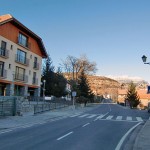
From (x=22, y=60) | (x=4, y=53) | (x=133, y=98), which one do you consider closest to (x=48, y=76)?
(x=22, y=60)

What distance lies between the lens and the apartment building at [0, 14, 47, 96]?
139 ft

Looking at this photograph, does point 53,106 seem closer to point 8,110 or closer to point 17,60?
point 17,60

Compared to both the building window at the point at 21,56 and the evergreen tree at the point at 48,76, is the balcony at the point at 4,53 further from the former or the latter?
the evergreen tree at the point at 48,76

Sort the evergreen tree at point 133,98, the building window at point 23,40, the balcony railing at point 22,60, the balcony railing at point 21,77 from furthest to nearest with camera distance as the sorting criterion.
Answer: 1. the evergreen tree at point 133,98
2. the building window at point 23,40
3. the balcony railing at point 22,60
4. the balcony railing at point 21,77

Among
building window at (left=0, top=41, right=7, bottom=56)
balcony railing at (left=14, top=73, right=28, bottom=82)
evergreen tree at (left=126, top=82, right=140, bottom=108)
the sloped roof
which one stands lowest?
evergreen tree at (left=126, top=82, right=140, bottom=108)

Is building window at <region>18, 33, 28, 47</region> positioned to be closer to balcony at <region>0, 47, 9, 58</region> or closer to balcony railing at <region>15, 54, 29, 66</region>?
balcony railing at <region>15, 54, 29, 66</region>

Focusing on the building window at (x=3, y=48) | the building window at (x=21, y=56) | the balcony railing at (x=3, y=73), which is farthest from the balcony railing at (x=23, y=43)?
the balcony railing at (x=3, y=73)

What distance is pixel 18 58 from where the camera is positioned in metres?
46.9

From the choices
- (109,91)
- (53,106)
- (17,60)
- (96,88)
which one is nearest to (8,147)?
(53,106)

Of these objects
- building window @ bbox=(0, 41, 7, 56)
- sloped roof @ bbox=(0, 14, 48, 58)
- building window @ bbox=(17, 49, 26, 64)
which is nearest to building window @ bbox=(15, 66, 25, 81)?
building window @ bbox=(17, 49, 26, 64)

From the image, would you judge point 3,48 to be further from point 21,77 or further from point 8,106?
point 8,106

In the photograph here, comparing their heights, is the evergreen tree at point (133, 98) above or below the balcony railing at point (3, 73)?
below

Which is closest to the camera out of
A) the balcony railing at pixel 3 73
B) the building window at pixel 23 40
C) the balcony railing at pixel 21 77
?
the balcony railing at pixel 3 73

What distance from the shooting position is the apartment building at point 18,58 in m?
42.5
